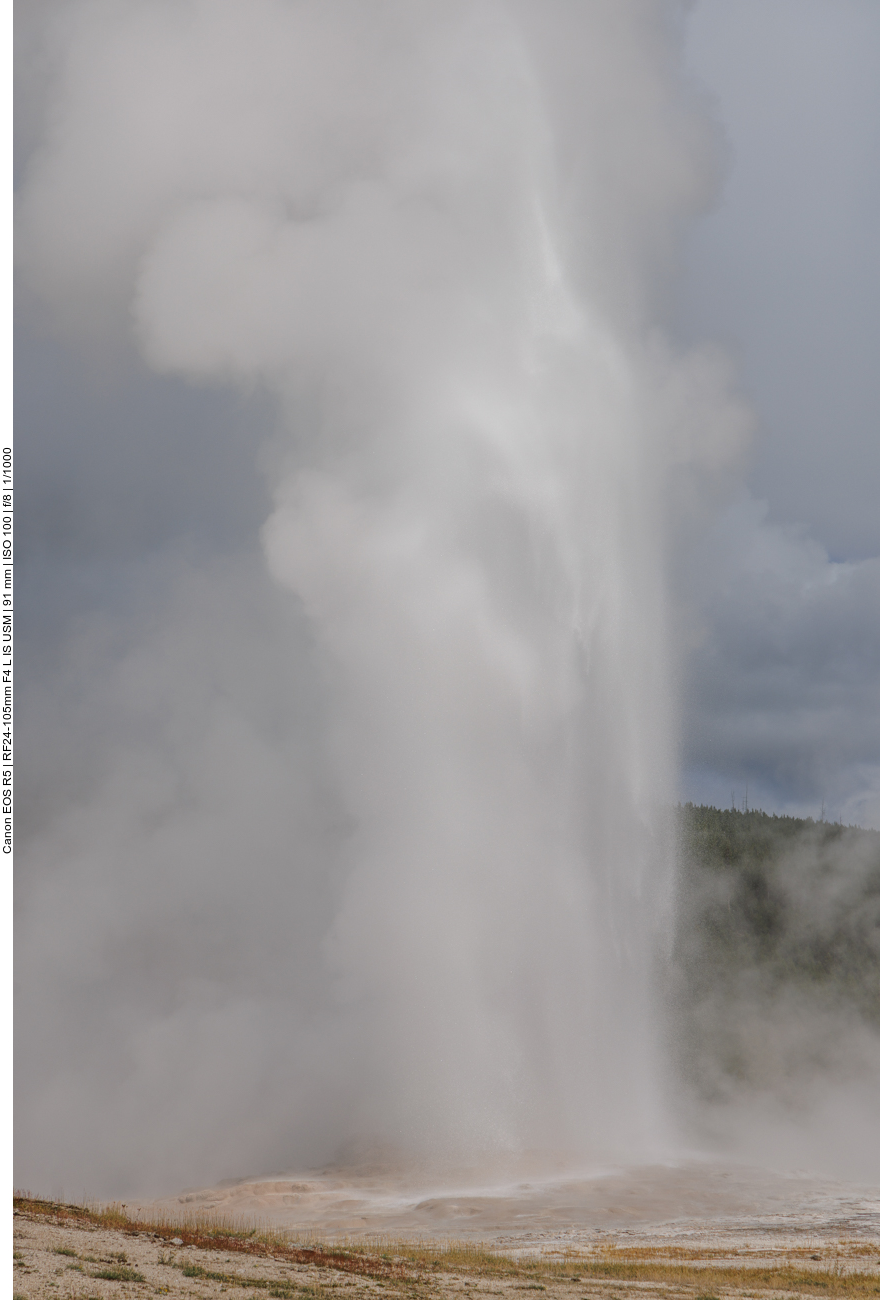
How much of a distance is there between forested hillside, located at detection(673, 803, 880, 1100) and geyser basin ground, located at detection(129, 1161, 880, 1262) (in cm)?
2678

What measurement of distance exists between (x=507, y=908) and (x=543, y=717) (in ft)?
19.9

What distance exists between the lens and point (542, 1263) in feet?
58.4

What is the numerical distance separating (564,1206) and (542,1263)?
192 inches

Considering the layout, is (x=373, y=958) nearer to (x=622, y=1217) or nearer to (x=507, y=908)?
(x=507, y=908)

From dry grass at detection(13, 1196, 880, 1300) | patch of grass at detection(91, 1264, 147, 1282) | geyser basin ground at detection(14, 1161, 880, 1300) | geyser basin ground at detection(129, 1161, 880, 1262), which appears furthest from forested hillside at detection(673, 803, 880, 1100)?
patch of grass at detection(91, 1264, 147, 1282)

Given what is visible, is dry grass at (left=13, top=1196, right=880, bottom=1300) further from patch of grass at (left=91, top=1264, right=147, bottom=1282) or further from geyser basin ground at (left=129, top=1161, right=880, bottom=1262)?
patch of grass at (left=91, top=1264, right=147, bottom=1282)

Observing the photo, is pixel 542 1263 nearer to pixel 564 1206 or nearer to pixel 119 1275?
pixel 564 1206

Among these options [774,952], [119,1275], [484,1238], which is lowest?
[484,1238]

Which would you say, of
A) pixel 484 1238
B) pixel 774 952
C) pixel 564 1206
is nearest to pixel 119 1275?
pixel 484 1238

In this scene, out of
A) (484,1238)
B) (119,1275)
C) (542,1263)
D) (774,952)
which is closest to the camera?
(119,1275)

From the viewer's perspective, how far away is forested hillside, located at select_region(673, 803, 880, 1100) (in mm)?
59281

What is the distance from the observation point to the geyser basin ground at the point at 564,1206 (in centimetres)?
2061

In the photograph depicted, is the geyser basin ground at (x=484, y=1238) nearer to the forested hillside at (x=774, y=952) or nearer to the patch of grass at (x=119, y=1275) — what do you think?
the patch of grass at (x=119, y=1275)

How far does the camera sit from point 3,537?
11.2 m
